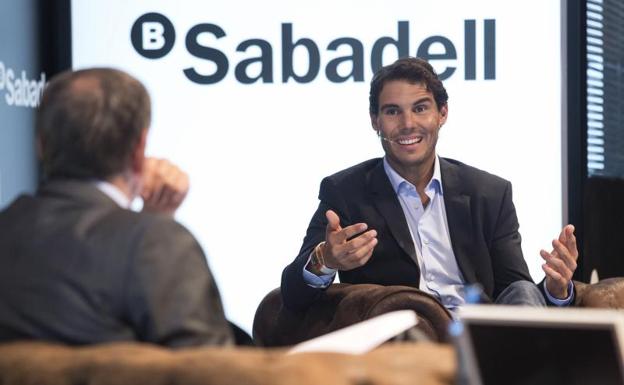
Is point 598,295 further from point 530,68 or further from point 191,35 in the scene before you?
point 191,35

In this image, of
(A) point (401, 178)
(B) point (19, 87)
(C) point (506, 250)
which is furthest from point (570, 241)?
(B) point (19, 87)

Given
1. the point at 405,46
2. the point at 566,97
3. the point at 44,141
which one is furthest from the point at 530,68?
the point at 44,141

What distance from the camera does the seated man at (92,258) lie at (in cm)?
201

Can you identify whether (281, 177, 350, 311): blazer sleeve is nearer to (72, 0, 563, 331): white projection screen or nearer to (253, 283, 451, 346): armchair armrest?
(253, 283, 451, 346): armchair armrest

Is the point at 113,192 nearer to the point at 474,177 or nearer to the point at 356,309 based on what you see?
the point at 356,309

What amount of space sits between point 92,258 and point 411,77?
115 inches

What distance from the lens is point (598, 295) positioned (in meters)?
4.43

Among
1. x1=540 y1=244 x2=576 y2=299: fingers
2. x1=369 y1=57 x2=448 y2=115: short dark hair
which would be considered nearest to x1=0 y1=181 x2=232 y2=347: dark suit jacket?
x1=540 y1=244 x2=576 y2=299: fingers

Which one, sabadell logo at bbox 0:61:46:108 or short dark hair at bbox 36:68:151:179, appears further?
sabadell logo at bbox 0:61:46:108

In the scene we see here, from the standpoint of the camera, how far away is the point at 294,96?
5930 mm

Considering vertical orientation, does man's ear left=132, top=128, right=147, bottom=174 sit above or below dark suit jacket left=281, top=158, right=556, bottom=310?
above

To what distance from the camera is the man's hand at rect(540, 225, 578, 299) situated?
4250mm

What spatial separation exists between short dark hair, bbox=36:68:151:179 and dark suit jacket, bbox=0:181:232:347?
173mm

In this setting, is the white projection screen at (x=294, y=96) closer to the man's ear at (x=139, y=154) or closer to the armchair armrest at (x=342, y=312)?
the armchair armrest at (x=342, y=312)
